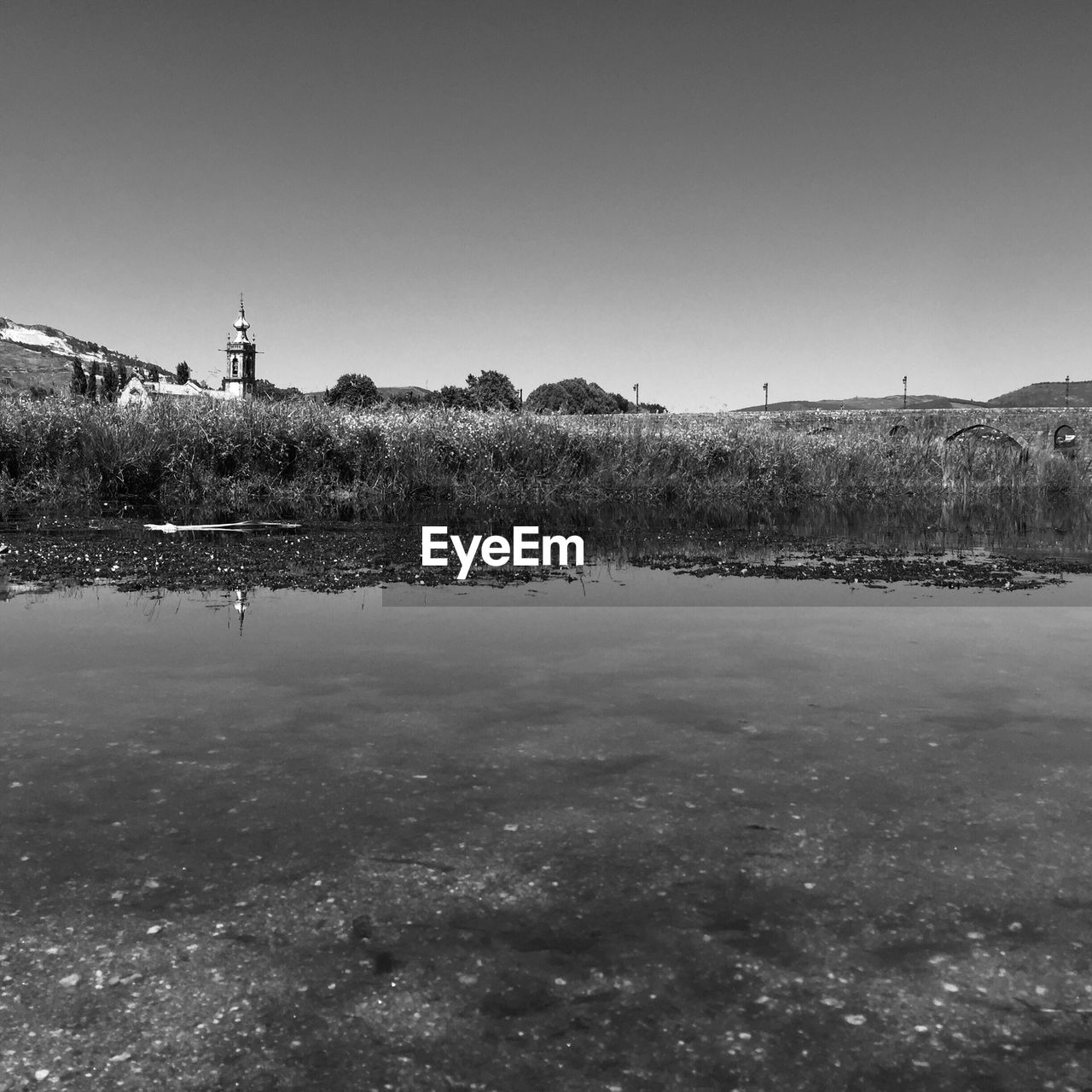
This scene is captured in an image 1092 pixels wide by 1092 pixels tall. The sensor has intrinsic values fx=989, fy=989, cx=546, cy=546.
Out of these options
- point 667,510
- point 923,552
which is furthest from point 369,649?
point 667,510

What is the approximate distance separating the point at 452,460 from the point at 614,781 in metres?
19.0

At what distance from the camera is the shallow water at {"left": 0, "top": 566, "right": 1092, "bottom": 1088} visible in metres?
3.35

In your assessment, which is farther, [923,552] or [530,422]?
[530,422]

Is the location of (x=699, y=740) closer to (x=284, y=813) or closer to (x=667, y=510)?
(x=284, y=813)

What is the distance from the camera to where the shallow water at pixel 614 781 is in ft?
11.0

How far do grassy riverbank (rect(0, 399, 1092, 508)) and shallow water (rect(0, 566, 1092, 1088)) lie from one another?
13.7 metres

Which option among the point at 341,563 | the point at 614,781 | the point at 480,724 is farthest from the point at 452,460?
the point at 614,781

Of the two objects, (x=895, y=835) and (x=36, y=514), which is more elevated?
(x=36, y=514)

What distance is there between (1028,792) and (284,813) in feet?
10.9

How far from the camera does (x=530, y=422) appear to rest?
24.0 m

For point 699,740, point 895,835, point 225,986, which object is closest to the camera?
point 225,986

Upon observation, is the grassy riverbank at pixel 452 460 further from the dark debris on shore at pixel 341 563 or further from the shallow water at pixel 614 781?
the shallow water at pixel 614 781

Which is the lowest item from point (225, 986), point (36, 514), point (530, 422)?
point (225, 986)

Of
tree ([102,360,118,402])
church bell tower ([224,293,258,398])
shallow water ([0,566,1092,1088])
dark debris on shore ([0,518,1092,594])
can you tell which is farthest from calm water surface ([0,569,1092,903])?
church bell tower ([224,293,258,398])
